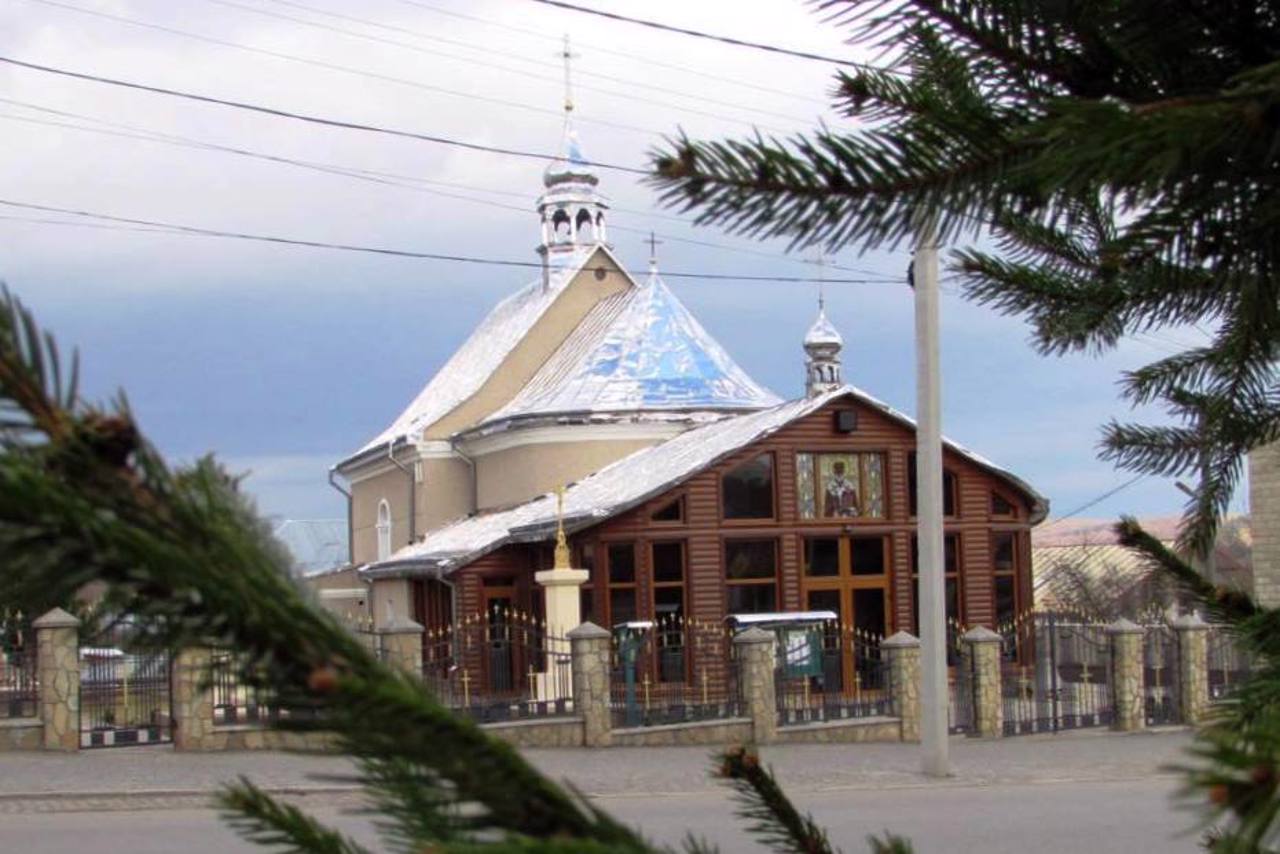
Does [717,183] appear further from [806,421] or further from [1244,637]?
[806,421]

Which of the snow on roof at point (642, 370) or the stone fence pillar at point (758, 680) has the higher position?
the snow on roof at point (642, 370)

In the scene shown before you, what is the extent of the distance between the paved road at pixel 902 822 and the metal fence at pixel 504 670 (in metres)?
4.37

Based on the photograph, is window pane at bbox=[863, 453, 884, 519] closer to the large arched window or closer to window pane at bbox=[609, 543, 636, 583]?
window pane at bbox=[609, 543, 636, 583]

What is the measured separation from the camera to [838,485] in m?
30.5

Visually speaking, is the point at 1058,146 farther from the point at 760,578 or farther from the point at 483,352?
the point at 483,352

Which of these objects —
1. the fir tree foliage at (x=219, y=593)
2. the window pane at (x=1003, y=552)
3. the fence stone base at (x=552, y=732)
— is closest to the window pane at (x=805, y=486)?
the window pane at (x=1003, y=552)

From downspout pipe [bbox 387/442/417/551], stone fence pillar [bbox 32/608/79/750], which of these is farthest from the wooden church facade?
stone fence pillar [bbox 32/608/79/750]

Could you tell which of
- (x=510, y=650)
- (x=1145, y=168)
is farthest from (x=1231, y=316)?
(x=510, y=650)

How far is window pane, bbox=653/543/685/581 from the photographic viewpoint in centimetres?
2956

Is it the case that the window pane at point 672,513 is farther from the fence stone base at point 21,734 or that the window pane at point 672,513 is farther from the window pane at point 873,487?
the fence stone base at point 21,734

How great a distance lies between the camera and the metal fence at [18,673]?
19500 millimetres

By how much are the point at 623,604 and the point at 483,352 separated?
17.4 m

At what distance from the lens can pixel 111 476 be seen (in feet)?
2.69

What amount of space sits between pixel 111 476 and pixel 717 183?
67cm
